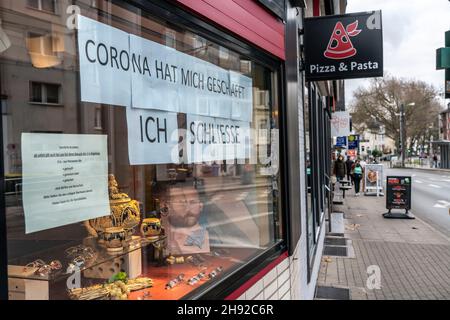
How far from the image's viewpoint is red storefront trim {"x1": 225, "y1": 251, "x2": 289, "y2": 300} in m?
2.36

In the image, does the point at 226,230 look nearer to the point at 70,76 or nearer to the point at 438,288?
the point at 70,76

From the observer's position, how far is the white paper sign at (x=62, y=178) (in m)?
1.46

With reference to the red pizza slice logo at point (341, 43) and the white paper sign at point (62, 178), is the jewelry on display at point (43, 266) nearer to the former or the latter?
the white paper sign at point (62, 178)

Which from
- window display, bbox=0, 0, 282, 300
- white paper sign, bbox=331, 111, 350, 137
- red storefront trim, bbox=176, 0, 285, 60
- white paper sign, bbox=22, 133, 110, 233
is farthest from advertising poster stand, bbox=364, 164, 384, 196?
white paper sign, bbox=22, 133, 110, 233

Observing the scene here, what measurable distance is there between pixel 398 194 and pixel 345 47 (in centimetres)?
822

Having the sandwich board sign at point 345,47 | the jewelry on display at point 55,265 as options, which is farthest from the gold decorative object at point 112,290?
the sandwich board sign at point 345,47

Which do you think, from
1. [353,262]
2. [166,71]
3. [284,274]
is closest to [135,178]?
[166,71]

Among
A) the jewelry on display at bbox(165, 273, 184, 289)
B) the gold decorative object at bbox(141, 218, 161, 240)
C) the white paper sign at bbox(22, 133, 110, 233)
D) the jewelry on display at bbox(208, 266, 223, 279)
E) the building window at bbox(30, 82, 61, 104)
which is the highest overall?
the building window at bbox(30, 82, 61, 104)

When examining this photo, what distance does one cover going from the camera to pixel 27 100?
1733 millimetres

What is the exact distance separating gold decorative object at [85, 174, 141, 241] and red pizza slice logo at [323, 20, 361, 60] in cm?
323

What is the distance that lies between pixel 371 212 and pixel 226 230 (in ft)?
36.7

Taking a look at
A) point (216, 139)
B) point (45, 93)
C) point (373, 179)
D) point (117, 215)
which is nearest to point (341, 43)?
point (216, 139)

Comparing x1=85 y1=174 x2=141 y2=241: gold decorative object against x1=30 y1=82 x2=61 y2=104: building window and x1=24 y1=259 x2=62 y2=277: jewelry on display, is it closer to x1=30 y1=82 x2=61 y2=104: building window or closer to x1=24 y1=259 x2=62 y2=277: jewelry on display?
x1=24 y1=259 x2=62 y2=277: jewelry on display

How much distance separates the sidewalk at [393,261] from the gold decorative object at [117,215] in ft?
12.4
